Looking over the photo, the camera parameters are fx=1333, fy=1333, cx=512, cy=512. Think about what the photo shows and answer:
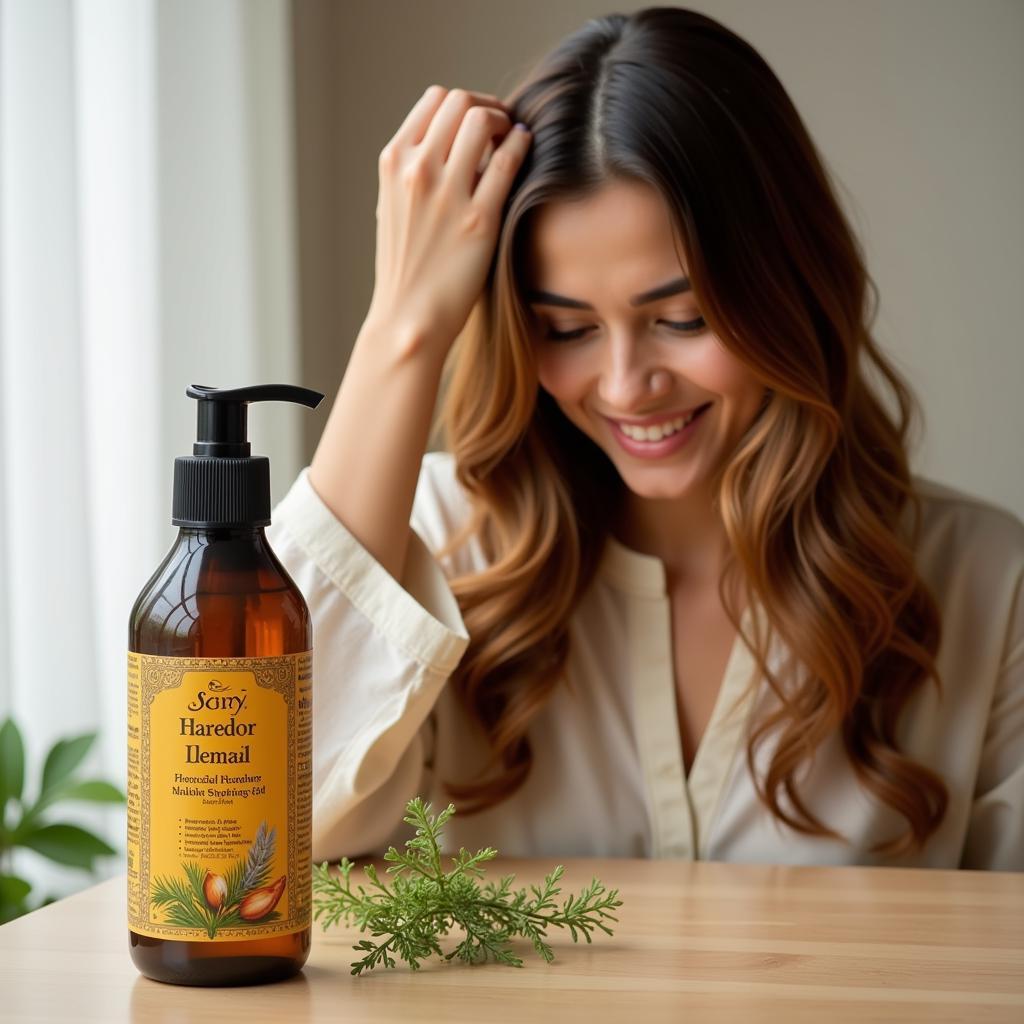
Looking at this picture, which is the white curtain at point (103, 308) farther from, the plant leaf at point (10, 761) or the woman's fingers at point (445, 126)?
the woman's fingers at point (445, 126)

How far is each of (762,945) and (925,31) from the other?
2.46 m

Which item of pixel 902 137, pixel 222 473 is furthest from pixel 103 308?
pixel 902 137

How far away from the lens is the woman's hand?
1.21 metres

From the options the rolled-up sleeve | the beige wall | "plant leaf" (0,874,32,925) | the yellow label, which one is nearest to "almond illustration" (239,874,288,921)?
the yellow label

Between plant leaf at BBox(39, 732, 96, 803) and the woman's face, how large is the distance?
2.33ft

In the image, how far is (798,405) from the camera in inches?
51.0

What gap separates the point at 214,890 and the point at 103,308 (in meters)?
1.40

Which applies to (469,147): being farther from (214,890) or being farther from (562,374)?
(214,890)

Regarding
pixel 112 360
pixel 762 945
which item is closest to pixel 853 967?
pixel 762 945

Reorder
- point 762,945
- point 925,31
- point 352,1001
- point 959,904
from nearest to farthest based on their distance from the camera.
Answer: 1. point 352,1001
2. point 762,945
3. point 959,904
4. point 925,31

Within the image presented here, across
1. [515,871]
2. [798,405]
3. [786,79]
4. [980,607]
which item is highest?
[786,79]

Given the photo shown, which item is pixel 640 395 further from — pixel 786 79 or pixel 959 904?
pixel 786 79

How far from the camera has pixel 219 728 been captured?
64cm

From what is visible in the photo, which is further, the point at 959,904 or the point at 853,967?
the point at 959,904
